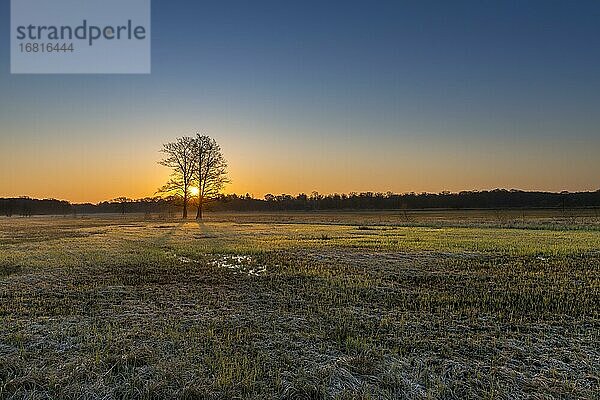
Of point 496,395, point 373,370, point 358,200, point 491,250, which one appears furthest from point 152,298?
point 358,200

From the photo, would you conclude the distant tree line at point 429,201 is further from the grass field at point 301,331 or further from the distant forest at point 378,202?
the grass field at point 301,331

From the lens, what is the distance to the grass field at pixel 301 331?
5.35 metres

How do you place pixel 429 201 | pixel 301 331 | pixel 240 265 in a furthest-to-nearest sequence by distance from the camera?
pixel 429 201
pixel 240 265
pixel 301 331

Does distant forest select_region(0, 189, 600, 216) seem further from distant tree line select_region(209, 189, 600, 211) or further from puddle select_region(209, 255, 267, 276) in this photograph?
puddle select_region(209, 255, 267, 276)

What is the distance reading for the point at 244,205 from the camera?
137 metres

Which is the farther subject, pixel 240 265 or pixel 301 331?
pixel 240 265

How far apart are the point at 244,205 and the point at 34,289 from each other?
126 metres

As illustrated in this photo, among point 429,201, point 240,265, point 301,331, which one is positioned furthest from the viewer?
point 429,201

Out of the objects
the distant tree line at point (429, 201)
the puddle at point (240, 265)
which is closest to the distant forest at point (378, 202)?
the distant tree line at point (429, 201)

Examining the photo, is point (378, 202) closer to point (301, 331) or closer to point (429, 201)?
point (429, 201)

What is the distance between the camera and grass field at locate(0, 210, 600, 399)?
5.35 meters

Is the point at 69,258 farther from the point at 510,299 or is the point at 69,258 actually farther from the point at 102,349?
the point at 510,299

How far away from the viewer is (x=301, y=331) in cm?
750

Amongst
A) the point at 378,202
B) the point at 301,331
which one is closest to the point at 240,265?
the point at 301,331
